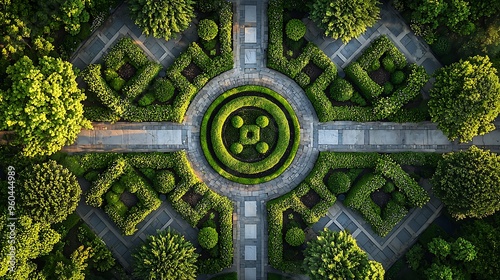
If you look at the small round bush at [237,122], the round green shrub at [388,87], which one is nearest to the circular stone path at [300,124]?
the small round bush at [237,122]

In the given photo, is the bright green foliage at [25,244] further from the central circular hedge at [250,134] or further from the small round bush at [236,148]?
the small round bush at [236,148]

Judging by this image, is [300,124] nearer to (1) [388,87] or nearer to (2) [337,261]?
(1) [388,87]

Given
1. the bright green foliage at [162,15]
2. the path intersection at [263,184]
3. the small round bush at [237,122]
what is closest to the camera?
the bright green foliage at [162,15]

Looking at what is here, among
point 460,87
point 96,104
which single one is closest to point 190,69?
point 96,104

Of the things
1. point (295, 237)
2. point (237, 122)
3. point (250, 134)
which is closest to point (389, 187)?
point (295, 237)

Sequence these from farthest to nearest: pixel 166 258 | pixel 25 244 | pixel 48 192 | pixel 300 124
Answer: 1. pixel 300 124
2. pixel 166 258
3. pixel 48 192
4. pixel 25 244
